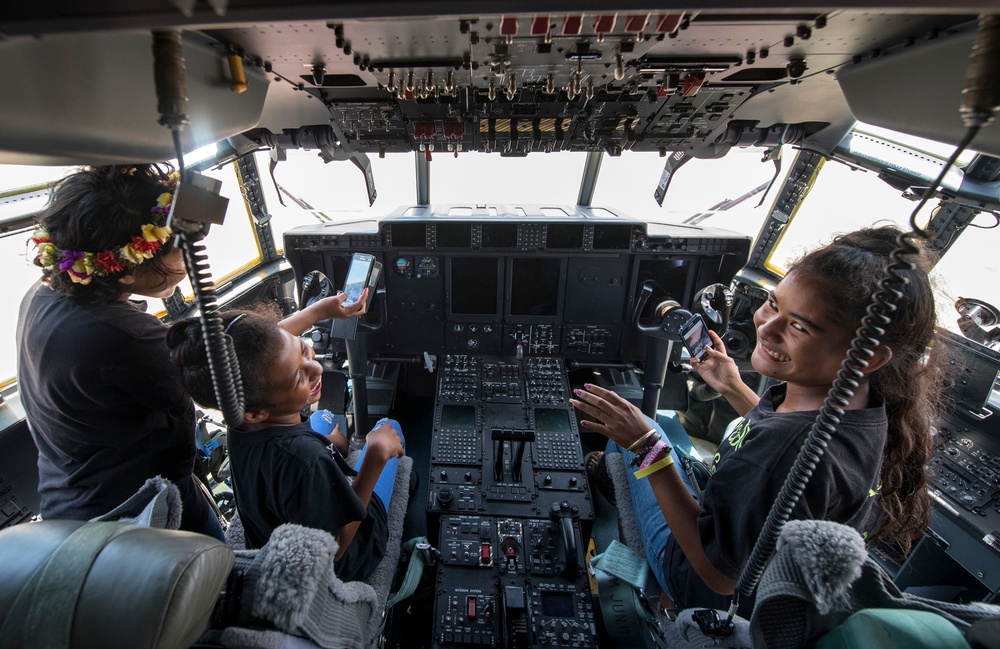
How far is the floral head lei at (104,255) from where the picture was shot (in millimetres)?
1199

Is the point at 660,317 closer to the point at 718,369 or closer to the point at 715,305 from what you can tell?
the point at 715,305

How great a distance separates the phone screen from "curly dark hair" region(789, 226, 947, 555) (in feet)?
2.59

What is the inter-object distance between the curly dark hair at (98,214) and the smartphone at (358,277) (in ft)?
3.47

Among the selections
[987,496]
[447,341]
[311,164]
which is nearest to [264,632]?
[447,341]

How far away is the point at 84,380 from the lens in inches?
47.1

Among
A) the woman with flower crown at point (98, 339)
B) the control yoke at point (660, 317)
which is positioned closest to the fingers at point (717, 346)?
the control yoke at point (660, 317)

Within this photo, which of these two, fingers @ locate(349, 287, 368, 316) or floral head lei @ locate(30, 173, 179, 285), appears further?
fingers @ locate(349, 287, 368, 316)

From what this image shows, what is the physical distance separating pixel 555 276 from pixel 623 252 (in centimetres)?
44

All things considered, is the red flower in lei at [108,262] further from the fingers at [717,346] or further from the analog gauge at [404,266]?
the fingers at [717,346]

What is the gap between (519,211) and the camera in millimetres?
3104

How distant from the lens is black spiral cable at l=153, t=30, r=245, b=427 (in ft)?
1.99

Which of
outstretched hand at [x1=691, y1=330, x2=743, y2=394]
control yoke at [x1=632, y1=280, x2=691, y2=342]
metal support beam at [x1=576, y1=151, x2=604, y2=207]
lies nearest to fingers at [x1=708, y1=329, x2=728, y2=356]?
outstretched hand at [x1=691, y1=330, x2=743, y2=394]

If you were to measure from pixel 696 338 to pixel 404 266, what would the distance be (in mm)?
1768

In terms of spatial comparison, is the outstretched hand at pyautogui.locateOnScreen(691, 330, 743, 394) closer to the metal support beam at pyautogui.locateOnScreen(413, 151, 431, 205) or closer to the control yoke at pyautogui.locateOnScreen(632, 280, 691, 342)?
the control yoke at pyautogui.locateOnScreen(632, 280, 691, 342)
